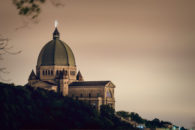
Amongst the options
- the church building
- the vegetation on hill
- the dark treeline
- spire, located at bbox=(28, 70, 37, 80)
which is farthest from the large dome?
the dark treeline

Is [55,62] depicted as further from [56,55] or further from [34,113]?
[34,113]

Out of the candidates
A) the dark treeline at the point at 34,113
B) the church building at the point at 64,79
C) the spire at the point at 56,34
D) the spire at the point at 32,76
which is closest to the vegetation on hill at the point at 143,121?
the church building at the point at 64,79

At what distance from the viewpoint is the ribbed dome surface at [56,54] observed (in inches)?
7136

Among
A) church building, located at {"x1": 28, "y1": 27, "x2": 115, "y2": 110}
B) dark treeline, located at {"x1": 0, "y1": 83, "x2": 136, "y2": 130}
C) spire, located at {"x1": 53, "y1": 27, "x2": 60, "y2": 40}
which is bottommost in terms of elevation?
dark treeline, located at {"x1": 0, "y1": 83, "x2": 136, "y2": 130}

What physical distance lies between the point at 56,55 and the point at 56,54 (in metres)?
0.41

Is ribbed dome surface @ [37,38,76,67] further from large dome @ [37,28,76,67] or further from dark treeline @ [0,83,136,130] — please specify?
dark treeline @ [0,83,136,130]

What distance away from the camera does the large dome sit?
18125cm

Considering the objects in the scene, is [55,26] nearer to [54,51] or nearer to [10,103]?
[54,51]

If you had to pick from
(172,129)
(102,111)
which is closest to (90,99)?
(102,111)

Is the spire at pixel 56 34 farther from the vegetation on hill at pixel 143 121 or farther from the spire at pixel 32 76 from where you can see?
the vegetation on hill at pixel 143 121

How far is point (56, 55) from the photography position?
18188 centimetres

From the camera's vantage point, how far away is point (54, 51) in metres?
181

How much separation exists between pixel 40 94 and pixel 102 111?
4070 cm

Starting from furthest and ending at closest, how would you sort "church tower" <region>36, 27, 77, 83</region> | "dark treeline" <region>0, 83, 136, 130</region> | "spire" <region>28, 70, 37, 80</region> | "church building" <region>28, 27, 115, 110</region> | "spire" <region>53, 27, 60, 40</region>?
1. "spire" <region>53, 27, 60, 40</region>
2. "church tower" <region>36, 27, 77, 83</region>
3. "spire" <region>28, 70, 37, 80</region>
4. "church building" <region>28, 27, 115, 110</region>
5. "dark treeline" <region>0, 83, 136, 130</region>
